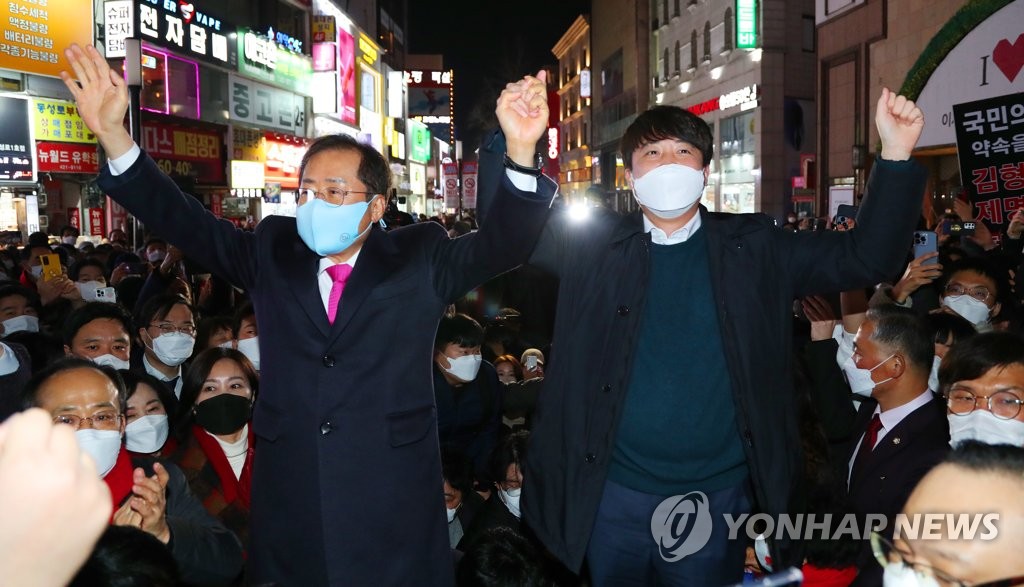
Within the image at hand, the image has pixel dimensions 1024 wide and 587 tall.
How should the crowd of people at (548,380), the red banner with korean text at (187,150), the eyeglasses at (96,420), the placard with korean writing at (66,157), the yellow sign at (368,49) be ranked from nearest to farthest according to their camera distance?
the crowd of people at (548,380)
the eyeglasses at (96,420)
the placard with korean writing at (66,157)
the red banner with korean text at (187,150)
the yellow sign at (368,49)

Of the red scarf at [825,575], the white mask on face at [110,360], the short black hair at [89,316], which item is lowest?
the red scarf at [825,575]

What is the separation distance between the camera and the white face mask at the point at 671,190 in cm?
316

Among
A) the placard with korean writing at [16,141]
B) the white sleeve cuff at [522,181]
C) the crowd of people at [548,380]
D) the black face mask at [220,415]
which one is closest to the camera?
the white sleeve cuff at [522,181]

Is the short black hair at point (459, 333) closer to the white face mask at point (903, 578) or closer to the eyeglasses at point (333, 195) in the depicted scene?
the eyeglasses at point (333, 195)

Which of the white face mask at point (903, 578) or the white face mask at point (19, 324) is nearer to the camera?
the white face mask at point (903, 578)

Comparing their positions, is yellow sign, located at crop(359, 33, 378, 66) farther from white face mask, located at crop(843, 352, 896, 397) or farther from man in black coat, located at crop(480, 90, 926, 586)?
man in black coat, located at crop(480, 90, 926, 586)

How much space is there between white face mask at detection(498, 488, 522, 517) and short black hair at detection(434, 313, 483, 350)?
1.09 meters

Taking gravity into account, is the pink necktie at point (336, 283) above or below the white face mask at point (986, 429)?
A: above

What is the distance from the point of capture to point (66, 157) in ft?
60.2

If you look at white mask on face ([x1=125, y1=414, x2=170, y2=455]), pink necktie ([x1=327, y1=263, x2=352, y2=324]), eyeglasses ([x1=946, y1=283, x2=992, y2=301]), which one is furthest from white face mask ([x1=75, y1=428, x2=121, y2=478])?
eyeglasses ([x1=946, y1=283, x2=992, y2=301])

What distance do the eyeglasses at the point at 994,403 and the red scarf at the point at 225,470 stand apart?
10.4 ft

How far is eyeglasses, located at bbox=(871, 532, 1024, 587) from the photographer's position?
1.75 m

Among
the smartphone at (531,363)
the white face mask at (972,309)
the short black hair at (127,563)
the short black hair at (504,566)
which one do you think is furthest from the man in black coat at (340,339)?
the white face mask at (972,309)

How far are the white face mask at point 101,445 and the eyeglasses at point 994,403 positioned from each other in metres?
3.42
